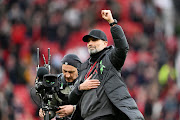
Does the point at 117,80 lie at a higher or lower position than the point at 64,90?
higher

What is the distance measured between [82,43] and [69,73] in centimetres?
701

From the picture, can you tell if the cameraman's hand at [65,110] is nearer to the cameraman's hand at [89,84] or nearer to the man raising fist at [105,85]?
the man raising fist at [105,85]

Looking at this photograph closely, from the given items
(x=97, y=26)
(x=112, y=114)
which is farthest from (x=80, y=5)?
(x=112, y=114)

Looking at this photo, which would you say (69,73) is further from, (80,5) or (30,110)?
(80,5)

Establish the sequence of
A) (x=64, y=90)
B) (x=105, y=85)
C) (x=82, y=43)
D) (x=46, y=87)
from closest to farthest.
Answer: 1. (x=105, y=85)
2. (x=46, y=87)
3. (x=64, y=90)
4. (x=82, y=43)

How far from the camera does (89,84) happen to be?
678 centimetres

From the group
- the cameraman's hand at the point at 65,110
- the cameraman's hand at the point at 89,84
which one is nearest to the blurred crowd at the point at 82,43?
the cameraman's hand at the point at 65,110

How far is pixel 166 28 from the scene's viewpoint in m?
16.5

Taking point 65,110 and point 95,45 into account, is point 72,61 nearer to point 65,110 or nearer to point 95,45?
point 65,110

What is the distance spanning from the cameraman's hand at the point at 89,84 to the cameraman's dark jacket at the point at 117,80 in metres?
0.07

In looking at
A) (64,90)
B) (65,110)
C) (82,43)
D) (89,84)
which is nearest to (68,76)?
(64,90)

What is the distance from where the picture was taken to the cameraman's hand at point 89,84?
6.75 m

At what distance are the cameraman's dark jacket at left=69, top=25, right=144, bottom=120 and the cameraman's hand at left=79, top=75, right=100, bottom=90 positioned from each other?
0.07m

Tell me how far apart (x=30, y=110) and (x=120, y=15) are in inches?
154
